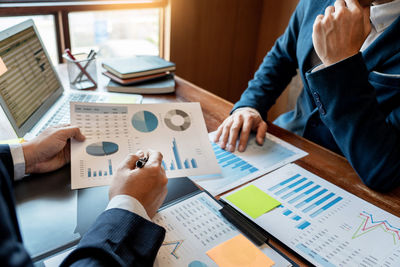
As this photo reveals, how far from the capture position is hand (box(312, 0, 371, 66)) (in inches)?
33.6

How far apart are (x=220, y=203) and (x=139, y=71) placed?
767mm

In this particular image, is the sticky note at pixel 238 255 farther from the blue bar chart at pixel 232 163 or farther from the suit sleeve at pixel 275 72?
the suit sleeve at pixel 275 72

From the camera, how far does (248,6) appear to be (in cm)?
245

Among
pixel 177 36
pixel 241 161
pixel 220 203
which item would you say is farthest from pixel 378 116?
pixel 177 36

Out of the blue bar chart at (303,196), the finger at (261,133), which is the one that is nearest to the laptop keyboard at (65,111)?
the finger at (261,133)

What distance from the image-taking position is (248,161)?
0.92 m

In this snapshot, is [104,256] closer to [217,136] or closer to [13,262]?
[13,262]

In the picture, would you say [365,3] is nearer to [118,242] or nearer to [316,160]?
[316,160]

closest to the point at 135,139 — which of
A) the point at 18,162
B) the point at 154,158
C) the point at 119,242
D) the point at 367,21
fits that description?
the point at 154,158

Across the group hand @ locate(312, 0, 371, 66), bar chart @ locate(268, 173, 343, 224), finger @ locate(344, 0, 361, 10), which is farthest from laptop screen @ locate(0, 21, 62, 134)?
finger @ locate(344, 0, 361, 10)

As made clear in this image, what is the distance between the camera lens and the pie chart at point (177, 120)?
3.05 feet

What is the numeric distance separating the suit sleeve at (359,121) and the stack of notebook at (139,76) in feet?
2.15

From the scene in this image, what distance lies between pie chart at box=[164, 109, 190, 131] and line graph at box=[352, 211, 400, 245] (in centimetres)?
50

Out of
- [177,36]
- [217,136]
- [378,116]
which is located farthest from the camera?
[177,36]
